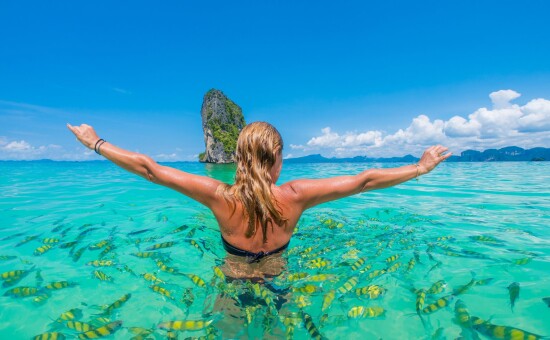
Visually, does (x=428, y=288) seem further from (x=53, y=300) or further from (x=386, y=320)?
(x=53, y=300)

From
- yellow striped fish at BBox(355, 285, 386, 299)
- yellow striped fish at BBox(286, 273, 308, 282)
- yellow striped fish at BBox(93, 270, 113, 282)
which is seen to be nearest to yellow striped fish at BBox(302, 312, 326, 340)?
yellow striped fish at BBox(286, 273, 308, 282)

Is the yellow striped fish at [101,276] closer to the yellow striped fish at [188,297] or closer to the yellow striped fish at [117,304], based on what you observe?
the yellow striped fish at [117,304]

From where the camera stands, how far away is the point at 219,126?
115m

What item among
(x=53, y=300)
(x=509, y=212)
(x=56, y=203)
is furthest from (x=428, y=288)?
(x=56, y=203)

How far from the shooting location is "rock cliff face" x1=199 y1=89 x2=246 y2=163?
355 feet

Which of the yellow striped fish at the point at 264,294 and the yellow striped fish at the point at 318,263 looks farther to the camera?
the yellow striped fish at the point at 318,263

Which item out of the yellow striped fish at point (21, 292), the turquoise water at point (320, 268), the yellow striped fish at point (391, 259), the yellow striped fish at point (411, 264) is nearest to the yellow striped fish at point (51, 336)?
the turquoise water at point (320, 268)

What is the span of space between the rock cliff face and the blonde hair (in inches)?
3919

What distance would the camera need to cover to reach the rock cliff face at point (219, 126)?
108188mm

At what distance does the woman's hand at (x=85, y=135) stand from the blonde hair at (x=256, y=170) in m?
1.88

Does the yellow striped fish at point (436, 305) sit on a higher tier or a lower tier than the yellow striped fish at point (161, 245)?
lower

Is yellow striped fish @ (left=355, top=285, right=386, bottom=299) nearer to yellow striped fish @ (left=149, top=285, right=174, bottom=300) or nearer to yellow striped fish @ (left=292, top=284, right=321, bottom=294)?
yellow striped fish @ (left=292, top=284, right=321, bottom=294)

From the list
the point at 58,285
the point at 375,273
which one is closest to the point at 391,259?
the point at 375,273

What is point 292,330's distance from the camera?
3395mm
